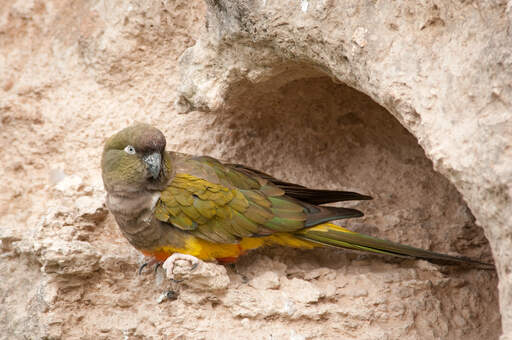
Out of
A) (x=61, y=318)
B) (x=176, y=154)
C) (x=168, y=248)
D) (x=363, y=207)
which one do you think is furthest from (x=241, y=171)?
(x=61, y=318)

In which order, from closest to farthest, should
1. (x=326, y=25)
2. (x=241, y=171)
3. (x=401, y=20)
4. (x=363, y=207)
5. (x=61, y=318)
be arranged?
(x=401, y=20)
(x=326, y=25)
(x=61, y=318)
(x=241, y=171)
(x=363, y=207)

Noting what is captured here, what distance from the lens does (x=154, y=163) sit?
3.04 m

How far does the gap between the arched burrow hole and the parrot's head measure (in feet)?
1.90

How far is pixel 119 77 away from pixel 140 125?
2.55 feet

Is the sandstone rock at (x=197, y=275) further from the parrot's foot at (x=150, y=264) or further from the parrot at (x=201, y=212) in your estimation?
the parrot's foot at (x=150, y=264)

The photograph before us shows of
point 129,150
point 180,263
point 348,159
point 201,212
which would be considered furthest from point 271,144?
point 180,263

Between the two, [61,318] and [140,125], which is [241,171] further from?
[61,318]

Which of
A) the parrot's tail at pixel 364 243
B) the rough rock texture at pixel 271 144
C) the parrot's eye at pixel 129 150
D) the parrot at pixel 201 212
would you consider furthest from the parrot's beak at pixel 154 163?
the parrot's tail at pixel 364 243

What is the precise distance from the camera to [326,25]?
270 cm

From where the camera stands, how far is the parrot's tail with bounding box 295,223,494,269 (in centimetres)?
313

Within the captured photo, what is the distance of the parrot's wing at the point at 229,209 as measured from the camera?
3.06 m

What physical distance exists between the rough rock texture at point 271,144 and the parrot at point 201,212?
0.52 ft

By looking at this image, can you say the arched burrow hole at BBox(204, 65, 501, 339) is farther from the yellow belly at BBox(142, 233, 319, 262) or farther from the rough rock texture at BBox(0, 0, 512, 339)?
the yellow belly at BBox(142, 233, 319, 262)

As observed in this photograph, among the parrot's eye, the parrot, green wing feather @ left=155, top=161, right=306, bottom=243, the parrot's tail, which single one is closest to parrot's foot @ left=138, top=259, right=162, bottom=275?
the parrot
